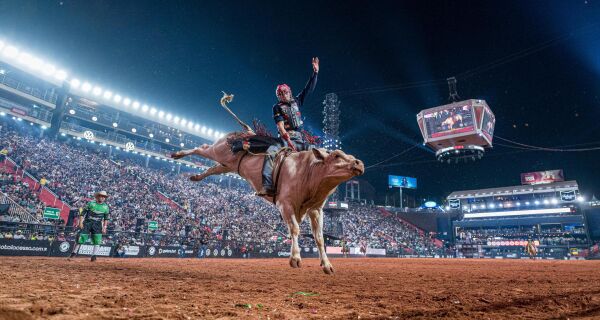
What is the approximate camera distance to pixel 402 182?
71875mm

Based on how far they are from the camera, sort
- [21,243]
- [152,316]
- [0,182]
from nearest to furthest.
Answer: [152,316], [21,243], [0,182]

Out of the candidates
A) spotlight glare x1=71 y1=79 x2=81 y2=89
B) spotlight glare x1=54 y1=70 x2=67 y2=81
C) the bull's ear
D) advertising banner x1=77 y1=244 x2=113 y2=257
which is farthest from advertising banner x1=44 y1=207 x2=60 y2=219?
spotlight glare x1=71 y1=79 x2=81 y2=89

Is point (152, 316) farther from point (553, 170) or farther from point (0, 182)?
point (553, 170)

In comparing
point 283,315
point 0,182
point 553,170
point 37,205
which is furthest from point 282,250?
point 553,170

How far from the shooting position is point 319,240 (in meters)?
5.89

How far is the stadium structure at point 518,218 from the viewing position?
2116 inches

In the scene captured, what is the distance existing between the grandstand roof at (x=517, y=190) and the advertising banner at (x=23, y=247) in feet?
223

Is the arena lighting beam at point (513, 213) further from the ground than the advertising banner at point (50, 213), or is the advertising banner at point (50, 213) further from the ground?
the arena lighting beam at point (513, 213)

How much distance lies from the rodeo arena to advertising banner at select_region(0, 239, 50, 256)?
43 millimetres

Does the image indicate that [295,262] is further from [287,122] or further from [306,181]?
[287,122]

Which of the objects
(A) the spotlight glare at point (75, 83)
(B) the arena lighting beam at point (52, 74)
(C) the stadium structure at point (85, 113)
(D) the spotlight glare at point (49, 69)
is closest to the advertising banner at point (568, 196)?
(C) the stadium structure at point (85, 113)

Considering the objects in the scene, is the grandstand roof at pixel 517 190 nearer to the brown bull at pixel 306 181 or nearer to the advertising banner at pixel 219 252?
the advertising banner at pixel 219 252

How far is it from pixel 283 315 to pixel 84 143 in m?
52.0

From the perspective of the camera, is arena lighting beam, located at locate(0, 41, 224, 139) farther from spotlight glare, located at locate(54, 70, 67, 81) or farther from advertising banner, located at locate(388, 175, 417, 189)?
advertising banner, located at locate(388, 175, 417, 189)
